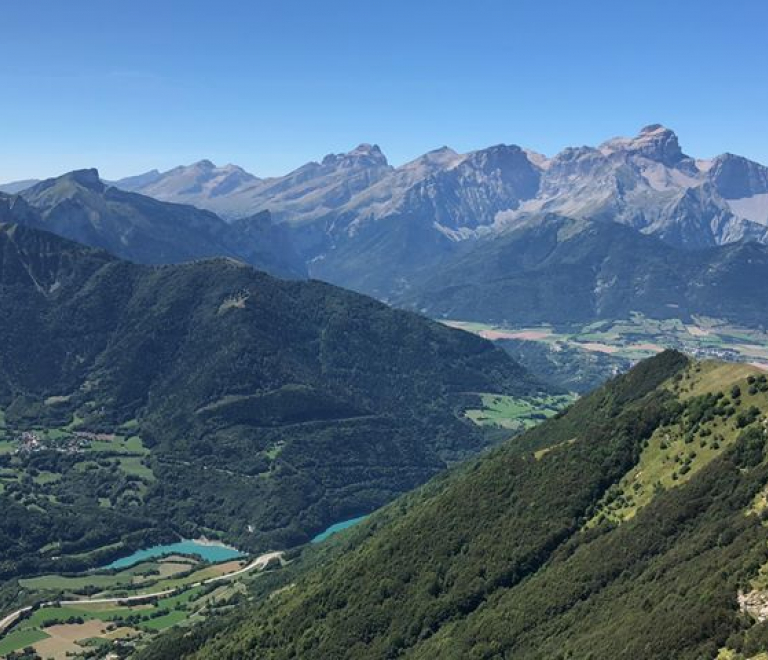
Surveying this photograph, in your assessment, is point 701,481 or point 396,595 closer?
point 701,481

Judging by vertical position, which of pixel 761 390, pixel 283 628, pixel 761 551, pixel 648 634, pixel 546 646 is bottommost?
pixel 283 628

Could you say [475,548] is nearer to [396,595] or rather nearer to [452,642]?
[396,595]

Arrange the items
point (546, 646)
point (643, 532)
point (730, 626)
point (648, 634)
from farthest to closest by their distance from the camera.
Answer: point (643, 532)
point (546, 646)
point (648, 634)
point (730, 626)

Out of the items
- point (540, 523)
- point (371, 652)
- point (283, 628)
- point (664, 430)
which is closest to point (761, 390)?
point (664, 430)

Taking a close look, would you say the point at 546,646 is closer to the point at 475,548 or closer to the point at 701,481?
the point at 701,481

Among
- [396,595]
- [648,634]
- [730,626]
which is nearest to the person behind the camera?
[730,626]

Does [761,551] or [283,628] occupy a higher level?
[761,551]

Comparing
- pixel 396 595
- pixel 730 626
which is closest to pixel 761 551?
pixel 730 626
